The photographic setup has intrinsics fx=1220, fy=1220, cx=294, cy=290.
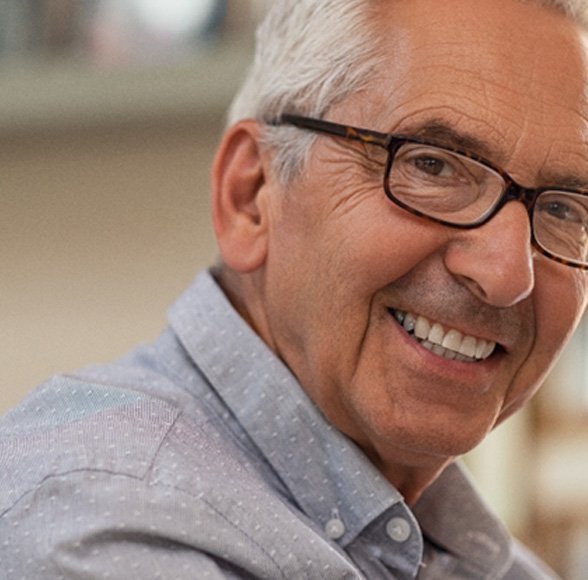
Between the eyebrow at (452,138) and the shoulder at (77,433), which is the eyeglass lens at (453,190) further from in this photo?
the shoulder at (77,433)

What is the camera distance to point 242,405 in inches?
Answer: 49.6

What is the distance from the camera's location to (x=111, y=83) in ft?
8.93

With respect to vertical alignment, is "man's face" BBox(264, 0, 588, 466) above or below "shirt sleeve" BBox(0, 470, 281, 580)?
above

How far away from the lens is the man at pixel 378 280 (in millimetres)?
1194

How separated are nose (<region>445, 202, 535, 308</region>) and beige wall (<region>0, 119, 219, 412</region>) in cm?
170

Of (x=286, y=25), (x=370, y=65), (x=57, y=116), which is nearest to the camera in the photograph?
(x=370, y=65)

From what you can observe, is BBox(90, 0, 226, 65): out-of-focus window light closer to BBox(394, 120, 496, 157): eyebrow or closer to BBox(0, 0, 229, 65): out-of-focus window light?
BBox(0, 0, 229, 65): out-of-focus window light

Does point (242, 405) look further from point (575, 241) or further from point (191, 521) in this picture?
point (575, 241)

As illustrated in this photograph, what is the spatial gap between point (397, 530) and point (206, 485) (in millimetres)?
278

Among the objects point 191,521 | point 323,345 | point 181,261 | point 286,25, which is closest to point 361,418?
point 323,345

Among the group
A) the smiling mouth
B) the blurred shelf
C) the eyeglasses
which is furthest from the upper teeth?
the blurred shelf

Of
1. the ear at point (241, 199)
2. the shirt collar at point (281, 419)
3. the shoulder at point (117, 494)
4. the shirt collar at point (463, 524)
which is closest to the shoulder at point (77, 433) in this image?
the shoulder at point (117, 494)

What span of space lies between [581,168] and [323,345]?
32cm

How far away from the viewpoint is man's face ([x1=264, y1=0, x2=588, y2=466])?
3.94 feet
